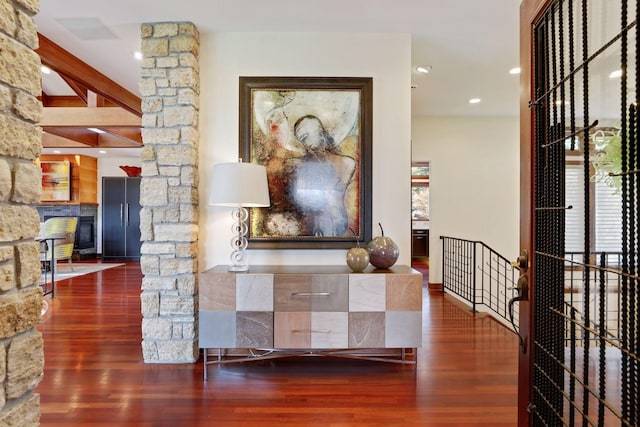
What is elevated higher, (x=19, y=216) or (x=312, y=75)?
(x=312, y=75)

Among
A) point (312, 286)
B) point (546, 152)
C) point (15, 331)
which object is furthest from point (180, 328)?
point (546, 152)

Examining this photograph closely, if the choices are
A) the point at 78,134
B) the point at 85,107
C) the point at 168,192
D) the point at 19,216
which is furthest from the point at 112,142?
the point at 19,216

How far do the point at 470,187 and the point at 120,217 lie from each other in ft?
24.8

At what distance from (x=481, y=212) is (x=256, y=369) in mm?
4442

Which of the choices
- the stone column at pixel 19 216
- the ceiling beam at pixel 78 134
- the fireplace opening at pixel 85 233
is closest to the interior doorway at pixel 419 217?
the ceiling beam at pixel 78 134

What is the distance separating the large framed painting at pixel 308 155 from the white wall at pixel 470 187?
2.98 m

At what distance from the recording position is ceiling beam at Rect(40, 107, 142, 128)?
220 inches

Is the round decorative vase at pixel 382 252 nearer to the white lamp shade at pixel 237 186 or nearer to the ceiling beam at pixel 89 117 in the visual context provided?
the white lamp shade at pixel 237 186

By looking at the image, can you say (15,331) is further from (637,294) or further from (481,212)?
(481,212)

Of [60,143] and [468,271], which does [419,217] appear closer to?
[468,271]

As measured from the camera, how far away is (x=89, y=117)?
5.65m

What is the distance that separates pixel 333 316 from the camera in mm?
2619

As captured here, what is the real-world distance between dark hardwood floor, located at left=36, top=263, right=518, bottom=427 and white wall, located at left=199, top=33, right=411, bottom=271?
0.97m

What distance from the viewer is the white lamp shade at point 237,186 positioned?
255 centimetres
